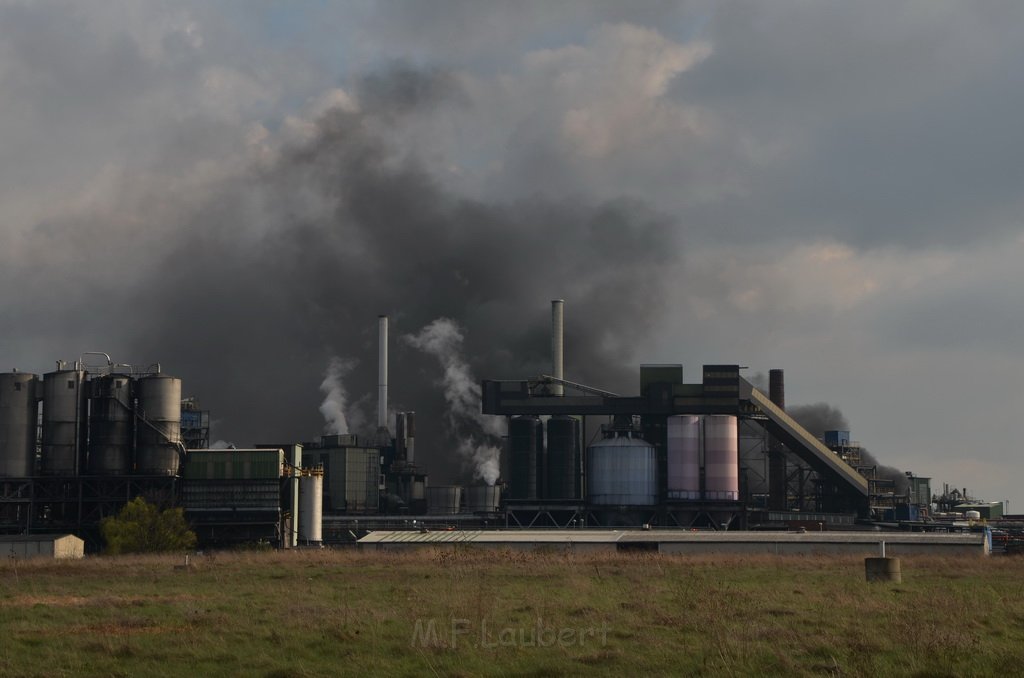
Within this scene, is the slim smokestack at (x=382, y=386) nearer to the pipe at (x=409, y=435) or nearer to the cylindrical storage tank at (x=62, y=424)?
the pipe at (x=409, y=435)

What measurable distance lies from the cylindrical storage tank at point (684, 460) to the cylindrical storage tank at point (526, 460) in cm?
1627

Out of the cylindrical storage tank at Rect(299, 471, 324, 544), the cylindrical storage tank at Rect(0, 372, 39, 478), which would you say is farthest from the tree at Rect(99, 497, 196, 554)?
the cylindrical storage tank at Rect(299, 471, 324, 544)

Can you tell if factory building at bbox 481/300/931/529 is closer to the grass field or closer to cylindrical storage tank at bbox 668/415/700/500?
cylindrical storage tank at bbox 668/415/700/500

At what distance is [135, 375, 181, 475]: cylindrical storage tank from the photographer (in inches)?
4186

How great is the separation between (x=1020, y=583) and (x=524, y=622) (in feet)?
82.5

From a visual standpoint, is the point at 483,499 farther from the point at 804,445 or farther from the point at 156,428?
the point at 156,428

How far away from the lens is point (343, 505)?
5812 inches

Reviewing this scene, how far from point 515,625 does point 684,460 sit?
12283cm

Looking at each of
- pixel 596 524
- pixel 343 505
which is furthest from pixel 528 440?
pixel 343 505

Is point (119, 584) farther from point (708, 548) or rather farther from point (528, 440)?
point (528, 440)

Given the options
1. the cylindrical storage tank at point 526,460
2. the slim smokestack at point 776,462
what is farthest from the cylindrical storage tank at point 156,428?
the slim smokestack at point 776,462

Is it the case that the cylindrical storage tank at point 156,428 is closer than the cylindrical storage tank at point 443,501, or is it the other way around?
the cylindrical storage tank at point 156,428

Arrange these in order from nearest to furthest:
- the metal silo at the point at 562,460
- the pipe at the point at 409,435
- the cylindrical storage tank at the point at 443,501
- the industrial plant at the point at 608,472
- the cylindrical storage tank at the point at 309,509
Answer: the cylindrical storage tank at the point at 309,509, the industrial plant at the point at 608,472, the metal silo at the point at 562,460, the cylindrical storage tank at the point at 443,501, the pipe at the point at 409,435

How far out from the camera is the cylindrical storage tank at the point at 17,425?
10456 centimetres
